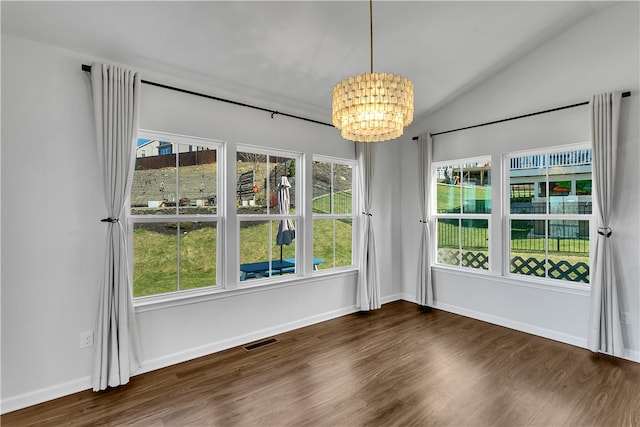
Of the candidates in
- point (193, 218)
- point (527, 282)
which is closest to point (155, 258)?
point (193, 218)

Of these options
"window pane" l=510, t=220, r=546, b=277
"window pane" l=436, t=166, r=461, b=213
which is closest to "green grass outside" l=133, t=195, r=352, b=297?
"window pane" l=436, t=166, r=461, b=213

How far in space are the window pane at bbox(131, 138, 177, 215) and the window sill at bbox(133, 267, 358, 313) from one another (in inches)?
31.5

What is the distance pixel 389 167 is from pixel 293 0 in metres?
2.92

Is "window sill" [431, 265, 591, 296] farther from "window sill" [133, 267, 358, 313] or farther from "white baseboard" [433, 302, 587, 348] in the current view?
"window sill" [133, 267, 358, 313]

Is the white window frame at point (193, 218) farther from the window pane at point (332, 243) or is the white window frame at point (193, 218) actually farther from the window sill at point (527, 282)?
the window sill at point (527, 282)

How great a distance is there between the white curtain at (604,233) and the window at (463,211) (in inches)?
45.3

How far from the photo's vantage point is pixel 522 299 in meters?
3.79

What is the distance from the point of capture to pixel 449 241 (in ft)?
15.2

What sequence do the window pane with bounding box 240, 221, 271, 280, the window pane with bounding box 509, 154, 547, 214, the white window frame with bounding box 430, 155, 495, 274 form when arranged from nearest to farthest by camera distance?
the window pane with bounding box 240, 221, 271, 280
the window pane with bounding box 509, 154, 547, 214
the white window frame with bounding box 430, 155, 495, 274

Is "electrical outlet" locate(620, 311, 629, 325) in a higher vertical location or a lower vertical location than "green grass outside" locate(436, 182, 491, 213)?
lower

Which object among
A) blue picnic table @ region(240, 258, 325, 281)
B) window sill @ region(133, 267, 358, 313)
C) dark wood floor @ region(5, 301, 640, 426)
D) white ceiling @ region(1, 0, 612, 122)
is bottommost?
dark wood floor @ region(5, 301, 640, 426)

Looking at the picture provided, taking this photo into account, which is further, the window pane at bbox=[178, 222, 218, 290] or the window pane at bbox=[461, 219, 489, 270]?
the window pane at bbox=[461, 219, 489, 270]

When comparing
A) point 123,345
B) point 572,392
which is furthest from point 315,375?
point 572,392

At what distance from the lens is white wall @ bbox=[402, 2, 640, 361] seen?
305cm
